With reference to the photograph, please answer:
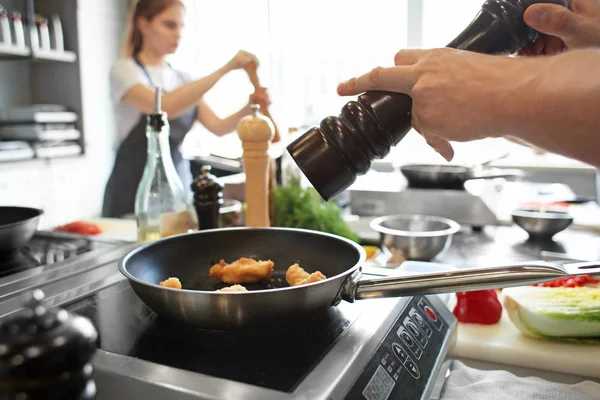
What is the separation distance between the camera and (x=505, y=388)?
2.25 feet

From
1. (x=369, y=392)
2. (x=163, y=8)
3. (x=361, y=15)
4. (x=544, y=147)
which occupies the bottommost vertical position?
(x=369, y=392)

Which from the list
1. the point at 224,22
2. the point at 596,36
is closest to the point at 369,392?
the point at 596,36

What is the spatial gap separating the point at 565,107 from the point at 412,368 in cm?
32

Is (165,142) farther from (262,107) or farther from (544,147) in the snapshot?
(544,147)

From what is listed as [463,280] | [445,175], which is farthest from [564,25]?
[445,175]

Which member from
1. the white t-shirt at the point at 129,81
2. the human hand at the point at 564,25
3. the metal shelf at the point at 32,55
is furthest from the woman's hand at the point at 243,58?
the metal shelf at the point at 32,55

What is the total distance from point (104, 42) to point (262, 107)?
280cm

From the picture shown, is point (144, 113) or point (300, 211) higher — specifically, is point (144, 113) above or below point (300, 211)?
above

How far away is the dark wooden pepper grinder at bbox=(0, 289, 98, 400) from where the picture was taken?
10.5 inches

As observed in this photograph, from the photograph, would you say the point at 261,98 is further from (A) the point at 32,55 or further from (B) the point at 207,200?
(A) the point at 32,55

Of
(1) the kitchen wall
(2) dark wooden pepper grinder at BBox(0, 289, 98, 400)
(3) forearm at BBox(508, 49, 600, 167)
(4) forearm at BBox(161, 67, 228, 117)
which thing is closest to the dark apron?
(4) forearm at BBox(161, 67, 228, 117)

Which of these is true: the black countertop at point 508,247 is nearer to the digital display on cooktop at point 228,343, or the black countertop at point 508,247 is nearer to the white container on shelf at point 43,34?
the digital display on cooktop at point 228,343

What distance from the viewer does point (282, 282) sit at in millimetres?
720

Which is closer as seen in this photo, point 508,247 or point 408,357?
point 408,357
